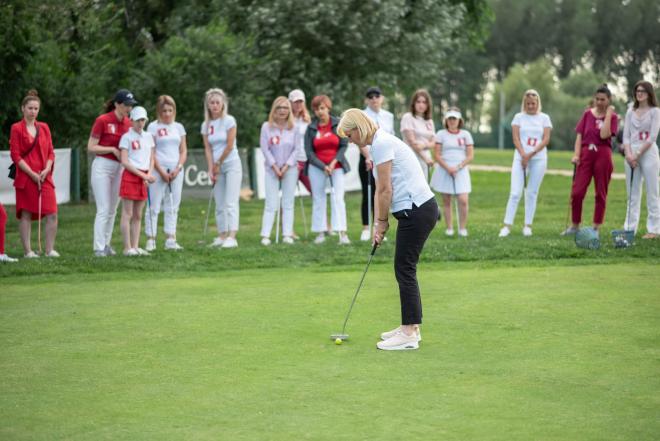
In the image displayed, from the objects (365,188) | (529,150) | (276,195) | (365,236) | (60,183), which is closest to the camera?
(276,195)

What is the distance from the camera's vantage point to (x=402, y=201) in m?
7.57

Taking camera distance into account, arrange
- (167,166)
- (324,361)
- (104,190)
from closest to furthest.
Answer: (324,361) < (104,190) < (167,166)

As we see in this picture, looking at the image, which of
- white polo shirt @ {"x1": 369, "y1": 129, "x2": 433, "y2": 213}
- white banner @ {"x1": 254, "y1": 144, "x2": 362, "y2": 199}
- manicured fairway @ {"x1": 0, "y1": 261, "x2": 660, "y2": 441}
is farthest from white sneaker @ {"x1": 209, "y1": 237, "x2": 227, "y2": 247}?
white banner @ {"x1": 254, "y1": 144, "x2": 362, "y2": 199}

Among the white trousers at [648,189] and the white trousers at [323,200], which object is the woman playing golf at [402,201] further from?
the white trousers at [648,189]

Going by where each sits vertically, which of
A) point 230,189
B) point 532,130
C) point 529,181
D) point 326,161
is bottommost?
point 230,189

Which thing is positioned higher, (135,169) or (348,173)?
(135,169)

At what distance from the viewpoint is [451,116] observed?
1466 centimetres

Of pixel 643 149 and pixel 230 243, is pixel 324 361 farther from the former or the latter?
pixel 643 149

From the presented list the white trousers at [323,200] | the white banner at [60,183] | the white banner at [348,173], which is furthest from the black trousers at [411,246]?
the white banner at [348,173]

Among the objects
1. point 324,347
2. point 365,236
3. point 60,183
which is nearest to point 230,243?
point 365,236

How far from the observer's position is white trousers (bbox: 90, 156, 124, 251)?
497 inches

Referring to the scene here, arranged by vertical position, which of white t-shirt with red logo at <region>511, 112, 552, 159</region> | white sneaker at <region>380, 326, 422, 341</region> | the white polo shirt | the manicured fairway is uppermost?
white t-shirt with red logo at <region>511, 112, 552, 159</region>

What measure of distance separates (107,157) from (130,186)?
48cm

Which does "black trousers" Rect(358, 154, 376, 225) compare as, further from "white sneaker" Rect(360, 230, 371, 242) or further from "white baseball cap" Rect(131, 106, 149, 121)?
"white baseball cap" Rect(131, 106, 149, 121)
